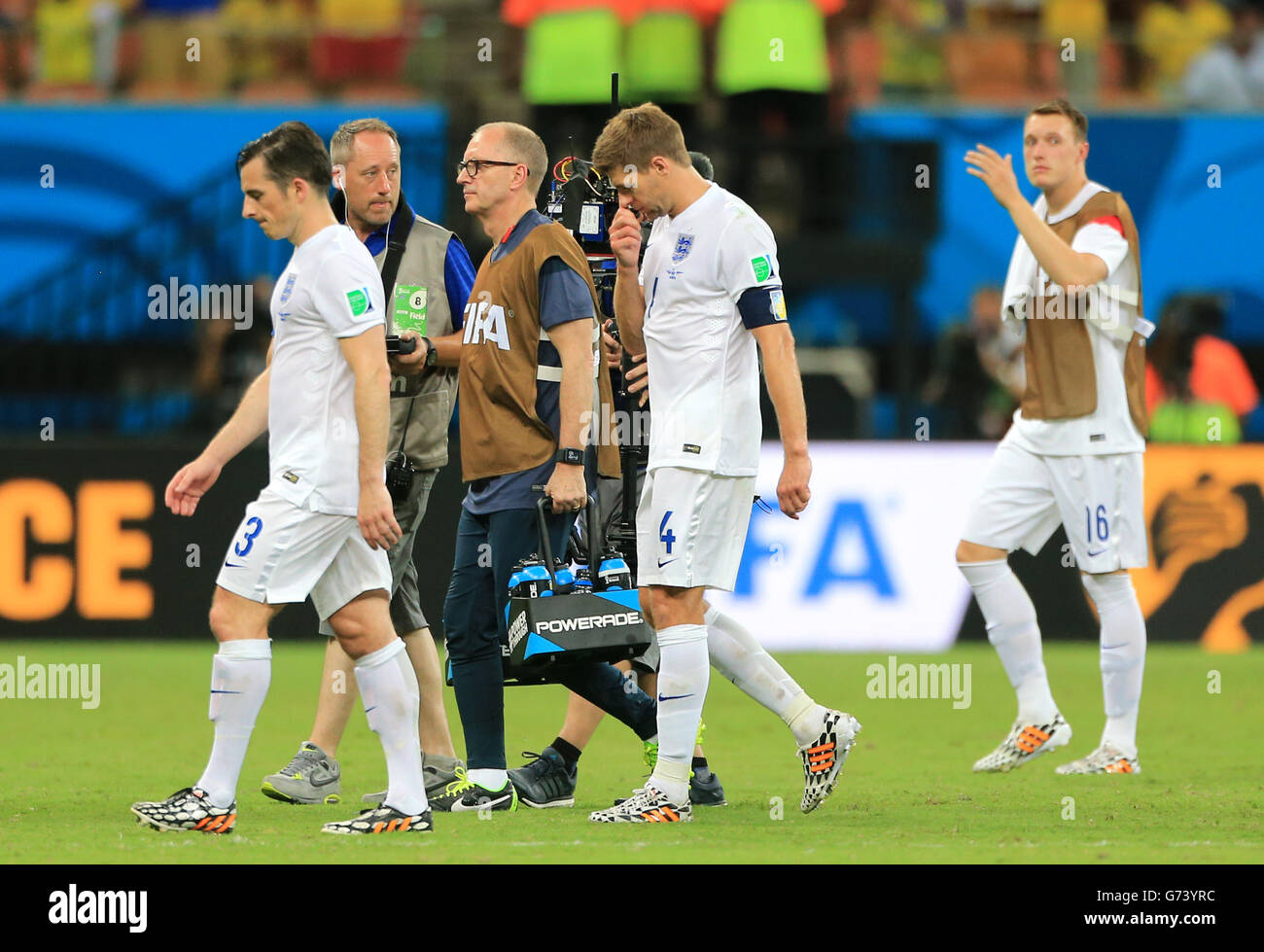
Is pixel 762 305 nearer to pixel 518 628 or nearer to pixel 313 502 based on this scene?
pixel 518 628

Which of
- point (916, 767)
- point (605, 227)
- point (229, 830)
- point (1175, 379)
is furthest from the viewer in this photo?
point (1175, 379)

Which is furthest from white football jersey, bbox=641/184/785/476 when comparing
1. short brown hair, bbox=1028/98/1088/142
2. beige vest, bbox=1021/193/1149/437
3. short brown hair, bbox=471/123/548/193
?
short brown hair, bbox=1028/98/1088/142

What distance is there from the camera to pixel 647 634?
669 centimetres

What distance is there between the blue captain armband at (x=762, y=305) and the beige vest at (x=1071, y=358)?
229cm

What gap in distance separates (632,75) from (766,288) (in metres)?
9.52

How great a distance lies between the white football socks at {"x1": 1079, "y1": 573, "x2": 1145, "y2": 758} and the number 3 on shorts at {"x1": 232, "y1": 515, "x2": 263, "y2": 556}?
3.86 m

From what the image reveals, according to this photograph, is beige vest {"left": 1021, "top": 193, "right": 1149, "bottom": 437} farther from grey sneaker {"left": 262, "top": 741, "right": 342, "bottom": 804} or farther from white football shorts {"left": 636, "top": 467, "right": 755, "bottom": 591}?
grey sneaker {"left": 262, "top": 741, "right": 342, "bottom": 804}

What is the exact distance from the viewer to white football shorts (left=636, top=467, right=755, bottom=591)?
21.4 feet

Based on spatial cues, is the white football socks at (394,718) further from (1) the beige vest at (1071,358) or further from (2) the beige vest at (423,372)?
(1) the beige vest at (1071,358)

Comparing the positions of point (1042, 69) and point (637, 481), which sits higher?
point (1042, 69)

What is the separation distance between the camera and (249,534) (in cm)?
598

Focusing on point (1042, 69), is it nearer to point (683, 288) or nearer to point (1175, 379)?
point (1175, 379)

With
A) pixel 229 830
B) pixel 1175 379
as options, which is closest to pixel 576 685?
pixel 229 830

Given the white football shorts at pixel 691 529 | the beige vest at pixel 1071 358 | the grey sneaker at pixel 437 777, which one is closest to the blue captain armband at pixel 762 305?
the white football shorts at pixel 691 529
